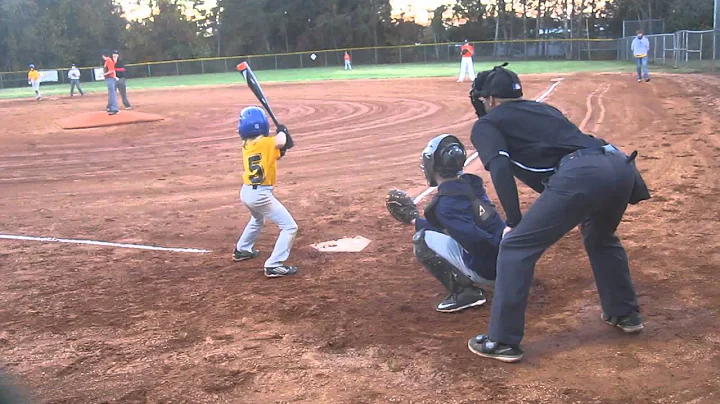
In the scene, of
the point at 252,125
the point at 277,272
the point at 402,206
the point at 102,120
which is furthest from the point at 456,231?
the point at 102,120

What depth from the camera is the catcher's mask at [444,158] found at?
4.70m

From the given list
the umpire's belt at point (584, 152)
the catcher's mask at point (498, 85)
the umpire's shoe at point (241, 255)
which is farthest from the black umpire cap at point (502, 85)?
the umpire's shoe at point (241, 255)

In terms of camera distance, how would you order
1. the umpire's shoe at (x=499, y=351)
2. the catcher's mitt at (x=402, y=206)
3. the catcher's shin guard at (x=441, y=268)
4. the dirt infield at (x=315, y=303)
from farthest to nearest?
the catcher's mitt at (x=402, y=206) < the catcher's shin guard at (x=441, y=268) < the umpire's shoe at (x=499, y=351) < the dirt infield at (x=315, y=303)

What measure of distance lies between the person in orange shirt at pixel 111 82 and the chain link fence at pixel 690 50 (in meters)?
23.2

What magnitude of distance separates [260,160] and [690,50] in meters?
30.7

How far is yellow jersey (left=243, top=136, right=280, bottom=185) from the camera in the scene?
19.7ft

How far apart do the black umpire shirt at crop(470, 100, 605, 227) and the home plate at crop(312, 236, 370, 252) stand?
3.06 metres

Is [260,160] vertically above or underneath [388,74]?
underneath

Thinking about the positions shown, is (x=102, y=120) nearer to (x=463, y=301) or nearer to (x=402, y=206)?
(x=402, y=206)

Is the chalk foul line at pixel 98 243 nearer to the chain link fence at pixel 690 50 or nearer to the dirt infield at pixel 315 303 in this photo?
the dirt infield at pixel 315 303

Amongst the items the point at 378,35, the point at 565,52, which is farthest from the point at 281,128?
the point at 378,35

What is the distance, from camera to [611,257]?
421 centimetres

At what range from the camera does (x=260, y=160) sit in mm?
6012

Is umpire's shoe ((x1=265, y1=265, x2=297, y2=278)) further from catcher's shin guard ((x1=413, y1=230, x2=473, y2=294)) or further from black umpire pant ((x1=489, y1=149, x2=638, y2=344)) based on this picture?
black umpire pant ((x1=489, y1=149, x2=638, y2=344))
